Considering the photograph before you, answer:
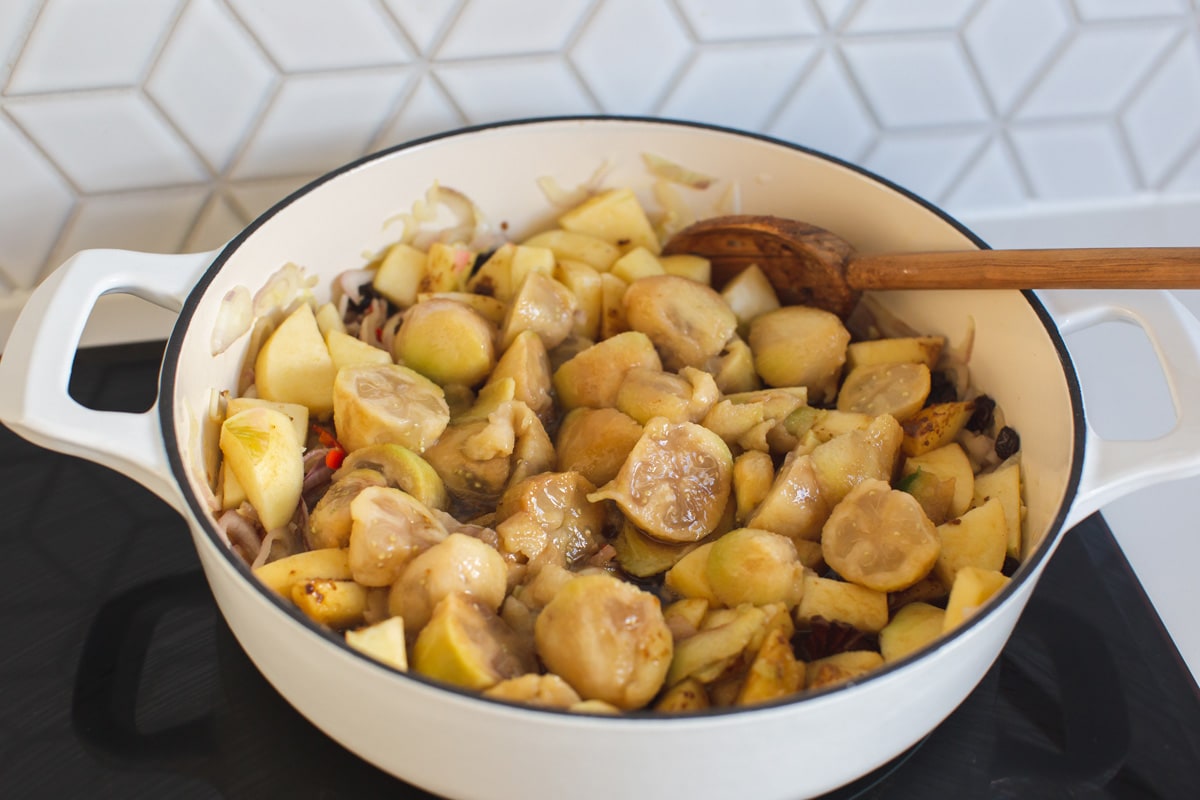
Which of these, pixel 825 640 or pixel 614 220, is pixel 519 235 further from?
pixel 825 640

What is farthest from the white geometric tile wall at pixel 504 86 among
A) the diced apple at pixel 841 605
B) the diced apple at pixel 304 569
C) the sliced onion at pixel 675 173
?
the diced apple at pixel 841 605

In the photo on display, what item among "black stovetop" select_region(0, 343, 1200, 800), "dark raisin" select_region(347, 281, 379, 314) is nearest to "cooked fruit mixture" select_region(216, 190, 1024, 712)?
"dark raisin" select_region(347, 281, 379, 314)

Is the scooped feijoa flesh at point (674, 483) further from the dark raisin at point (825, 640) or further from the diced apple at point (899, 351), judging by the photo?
the diced apple at point (899, 351)

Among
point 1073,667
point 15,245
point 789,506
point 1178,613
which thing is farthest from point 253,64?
→ point 1178,613

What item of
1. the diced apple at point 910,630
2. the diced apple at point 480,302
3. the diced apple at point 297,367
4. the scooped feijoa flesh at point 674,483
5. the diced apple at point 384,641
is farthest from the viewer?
the diced apple at point 480,302

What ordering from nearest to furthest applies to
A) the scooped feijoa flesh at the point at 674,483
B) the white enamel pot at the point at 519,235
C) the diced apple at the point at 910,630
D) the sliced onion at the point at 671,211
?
the white enamel pot at the point at 519,235 → the diced apple at the point at 910,630 → the scooped feijoa flesh at the point at 674,483 → the sliced onion at the point at 671,211

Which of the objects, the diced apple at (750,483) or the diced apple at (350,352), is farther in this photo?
the diced apple at (350,352)

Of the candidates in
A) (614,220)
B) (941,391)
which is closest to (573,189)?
(614,220)

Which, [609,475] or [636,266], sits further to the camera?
[636,266]
